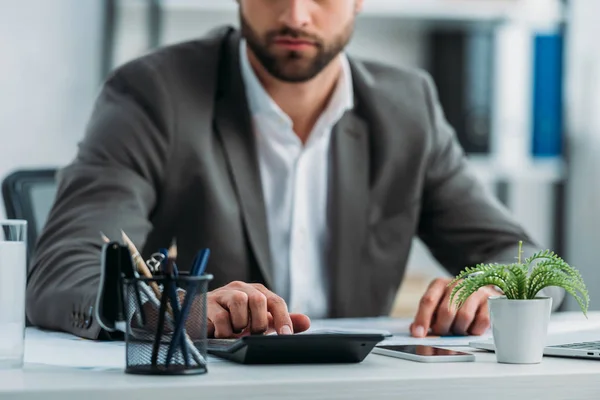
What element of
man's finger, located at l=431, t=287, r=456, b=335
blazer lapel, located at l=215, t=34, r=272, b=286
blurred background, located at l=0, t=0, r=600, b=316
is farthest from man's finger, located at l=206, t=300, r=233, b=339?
blurred background, located at l=0, t=0, r=600, b=316

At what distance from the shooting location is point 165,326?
97 cm

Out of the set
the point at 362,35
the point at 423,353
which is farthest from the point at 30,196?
the point at 362,35

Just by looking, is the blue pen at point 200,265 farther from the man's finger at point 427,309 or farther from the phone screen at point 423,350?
the man's finger at point 427,309

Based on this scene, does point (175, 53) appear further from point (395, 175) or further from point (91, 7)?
point (91, 7)

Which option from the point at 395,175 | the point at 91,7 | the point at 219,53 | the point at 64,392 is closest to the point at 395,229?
the point at 395,175

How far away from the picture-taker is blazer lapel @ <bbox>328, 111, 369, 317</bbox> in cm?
210

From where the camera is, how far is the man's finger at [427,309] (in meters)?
1.46

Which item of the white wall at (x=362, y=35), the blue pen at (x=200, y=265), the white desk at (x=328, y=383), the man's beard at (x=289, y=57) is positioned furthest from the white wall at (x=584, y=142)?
the blue pen at (x=200, y=265)

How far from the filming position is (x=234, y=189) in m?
1.99

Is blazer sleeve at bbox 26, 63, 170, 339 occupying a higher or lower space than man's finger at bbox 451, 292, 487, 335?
higher

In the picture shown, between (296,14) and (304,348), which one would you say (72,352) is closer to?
(304,348)

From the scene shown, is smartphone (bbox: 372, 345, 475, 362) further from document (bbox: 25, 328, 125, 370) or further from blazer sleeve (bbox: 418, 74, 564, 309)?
blazer sleeve (bbox: 418, 74, 564, 309)

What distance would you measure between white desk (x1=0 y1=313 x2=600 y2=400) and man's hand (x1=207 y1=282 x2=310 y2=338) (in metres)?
0.17

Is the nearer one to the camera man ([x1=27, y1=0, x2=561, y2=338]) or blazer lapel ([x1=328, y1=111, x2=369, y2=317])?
man ([x1=27, y1=0, x2=561, y2=338])
